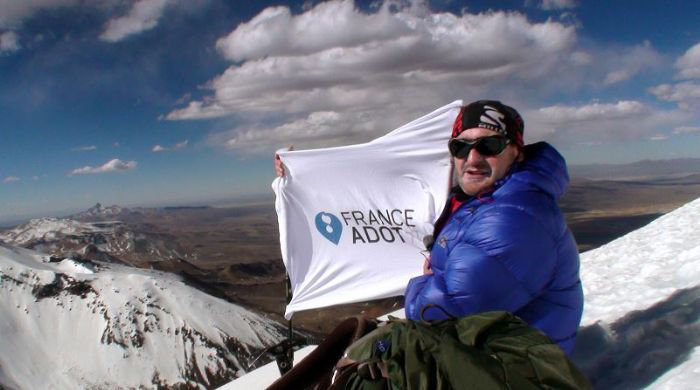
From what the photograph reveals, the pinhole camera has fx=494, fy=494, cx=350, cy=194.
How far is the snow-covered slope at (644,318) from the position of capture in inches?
179

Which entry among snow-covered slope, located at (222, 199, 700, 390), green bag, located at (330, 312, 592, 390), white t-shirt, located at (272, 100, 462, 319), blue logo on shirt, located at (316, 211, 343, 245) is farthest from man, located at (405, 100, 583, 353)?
blue logo on shirt, located at (316, 211, 343, 245)

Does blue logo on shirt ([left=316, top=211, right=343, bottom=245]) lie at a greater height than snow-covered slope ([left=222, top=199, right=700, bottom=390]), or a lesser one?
greater

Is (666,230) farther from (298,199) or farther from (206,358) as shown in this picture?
(206,358)

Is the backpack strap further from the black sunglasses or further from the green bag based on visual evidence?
the black sunglasses

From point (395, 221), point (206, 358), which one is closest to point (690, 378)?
point (395, 221)

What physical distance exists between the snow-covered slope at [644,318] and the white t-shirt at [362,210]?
4.90 ft

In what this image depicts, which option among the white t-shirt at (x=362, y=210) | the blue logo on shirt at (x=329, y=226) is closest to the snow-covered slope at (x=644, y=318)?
the white t-shirt at (x=362, y=210)

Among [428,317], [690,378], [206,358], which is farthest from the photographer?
[206,358]

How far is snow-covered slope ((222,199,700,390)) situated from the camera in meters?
4.56

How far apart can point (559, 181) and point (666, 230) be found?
23.6 feet

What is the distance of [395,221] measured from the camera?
682 cm

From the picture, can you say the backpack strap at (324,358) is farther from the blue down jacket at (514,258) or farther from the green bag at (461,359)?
the green bag at (461,359)

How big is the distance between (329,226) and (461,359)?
432 centimetres

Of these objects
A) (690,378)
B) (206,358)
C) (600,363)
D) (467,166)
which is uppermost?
(467,166)
